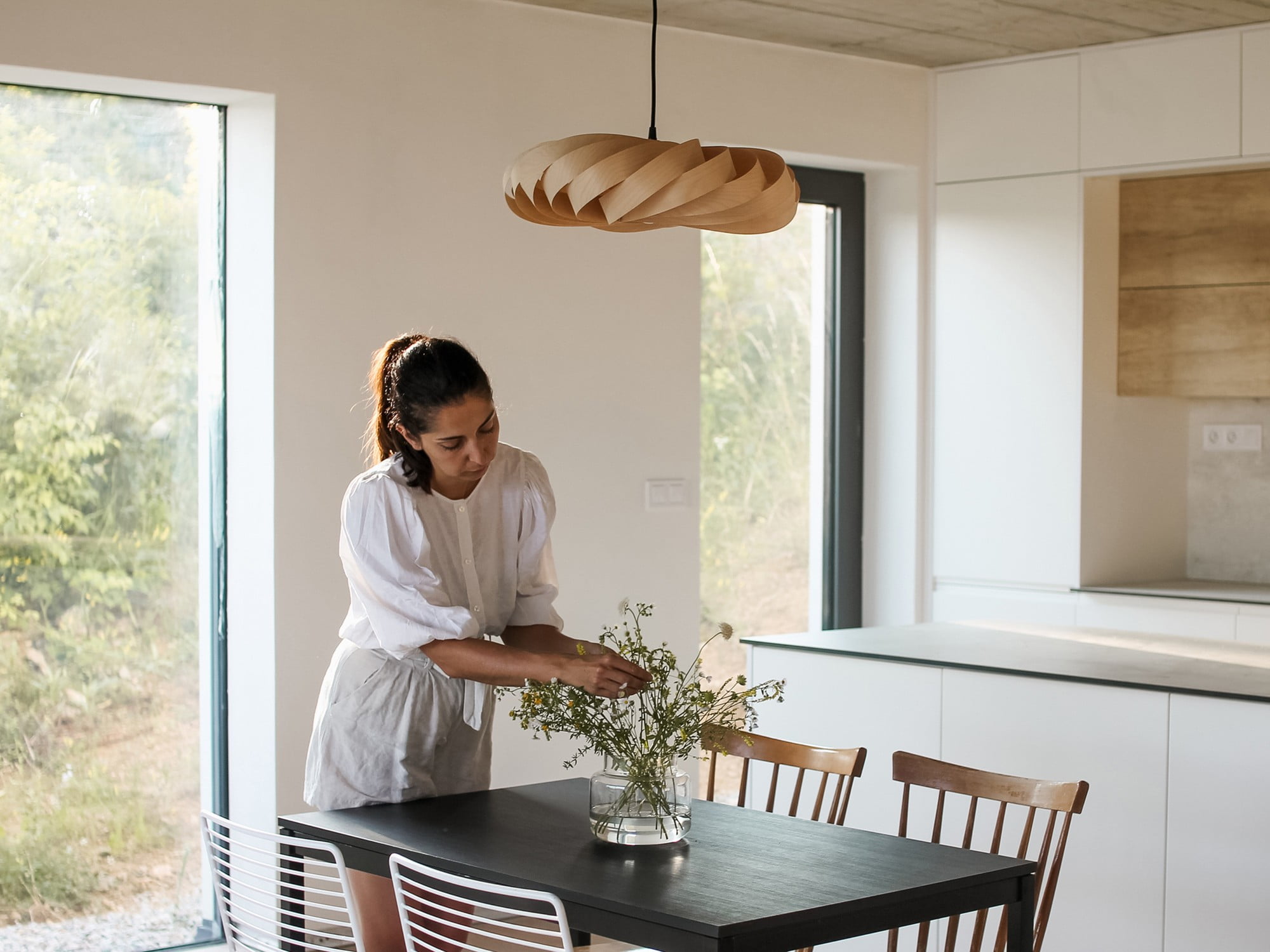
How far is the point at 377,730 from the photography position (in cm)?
263

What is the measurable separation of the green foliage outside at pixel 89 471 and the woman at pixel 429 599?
1.30m

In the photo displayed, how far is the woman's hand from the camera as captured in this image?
2.32 metres

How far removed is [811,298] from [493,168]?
1.41 meters

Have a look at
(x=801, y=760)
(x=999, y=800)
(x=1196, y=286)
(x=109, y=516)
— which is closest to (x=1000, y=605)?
(x=1196, y=286)

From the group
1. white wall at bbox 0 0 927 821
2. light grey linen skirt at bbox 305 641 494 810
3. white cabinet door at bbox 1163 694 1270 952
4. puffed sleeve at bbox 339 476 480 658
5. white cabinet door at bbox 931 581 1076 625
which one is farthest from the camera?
white cabinet door at bbox 931 581 1076 625

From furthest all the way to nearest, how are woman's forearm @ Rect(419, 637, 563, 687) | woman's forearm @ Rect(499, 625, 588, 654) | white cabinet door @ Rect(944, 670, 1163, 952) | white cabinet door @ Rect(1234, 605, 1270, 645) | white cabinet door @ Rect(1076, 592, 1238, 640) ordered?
white cabinet door @ Rect(1076, 592, 1238, 640)
white cabinet door @ Rect(1234, 605, 1270, 645)
white cabinet door @ Rect(944, 670, 1163, 952)
woman's forearm @ Rect(499, 625, 588, 654)
woman's forearm @ Rect(419, 637, 563, 687)

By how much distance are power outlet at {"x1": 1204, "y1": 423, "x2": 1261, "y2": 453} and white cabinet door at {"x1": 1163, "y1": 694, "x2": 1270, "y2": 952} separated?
7.73 feet

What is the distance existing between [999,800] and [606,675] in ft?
2.34

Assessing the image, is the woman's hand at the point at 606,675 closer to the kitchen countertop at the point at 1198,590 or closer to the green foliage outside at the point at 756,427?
the green foliage outside at the point at 756,427

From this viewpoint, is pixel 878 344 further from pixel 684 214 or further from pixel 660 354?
pixel 684 214

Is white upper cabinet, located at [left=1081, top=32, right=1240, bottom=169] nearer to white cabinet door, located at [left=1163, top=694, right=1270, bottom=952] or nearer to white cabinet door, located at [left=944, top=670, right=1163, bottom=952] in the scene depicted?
white cabinet door, located at [left=944, top=670, right=1163, bottom=952]

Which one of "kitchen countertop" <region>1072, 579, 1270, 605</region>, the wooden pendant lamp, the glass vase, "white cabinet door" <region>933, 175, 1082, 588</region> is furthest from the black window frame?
the glass vase

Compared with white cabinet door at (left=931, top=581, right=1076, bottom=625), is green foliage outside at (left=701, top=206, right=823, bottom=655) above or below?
above

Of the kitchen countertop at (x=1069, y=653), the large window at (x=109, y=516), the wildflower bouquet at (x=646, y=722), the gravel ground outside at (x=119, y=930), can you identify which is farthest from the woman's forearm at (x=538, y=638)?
the gravel ground outside at (x=119, y=930)
